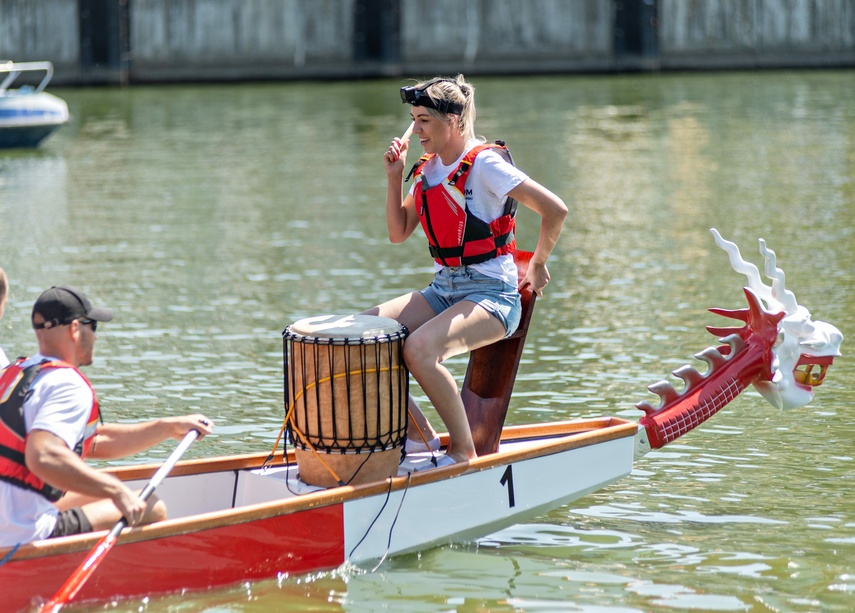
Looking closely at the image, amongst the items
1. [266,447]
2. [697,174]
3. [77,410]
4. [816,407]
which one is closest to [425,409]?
[266,447]

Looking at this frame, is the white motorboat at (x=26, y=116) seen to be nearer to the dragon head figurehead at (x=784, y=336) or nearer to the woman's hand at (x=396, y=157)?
the woman's hand at (x=396, y=157)

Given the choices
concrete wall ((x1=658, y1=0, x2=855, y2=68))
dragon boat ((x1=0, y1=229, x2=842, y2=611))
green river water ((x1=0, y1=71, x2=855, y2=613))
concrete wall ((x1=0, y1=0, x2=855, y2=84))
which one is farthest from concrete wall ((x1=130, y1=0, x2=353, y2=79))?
dragon boat ((x1=0, y1=229, x2=842, y2=611))

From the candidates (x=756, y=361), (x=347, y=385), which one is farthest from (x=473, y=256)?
(x=756, y=361)

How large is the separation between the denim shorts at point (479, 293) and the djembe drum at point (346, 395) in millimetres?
440

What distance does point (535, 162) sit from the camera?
20.2 meters

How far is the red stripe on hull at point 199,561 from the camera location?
17.5 feet

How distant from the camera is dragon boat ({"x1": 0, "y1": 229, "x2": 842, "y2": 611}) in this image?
Answer: 18.3 feet

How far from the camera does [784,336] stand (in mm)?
6996

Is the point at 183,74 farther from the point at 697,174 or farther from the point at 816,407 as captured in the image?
the point at 816,407

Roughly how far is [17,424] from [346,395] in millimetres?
1490

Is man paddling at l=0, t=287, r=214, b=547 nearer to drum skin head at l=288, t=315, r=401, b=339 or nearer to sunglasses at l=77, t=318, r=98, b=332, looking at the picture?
sunglasses at l=77, t=318, r=98, b=332

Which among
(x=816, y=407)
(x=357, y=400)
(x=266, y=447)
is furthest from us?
(x=816, y=407)

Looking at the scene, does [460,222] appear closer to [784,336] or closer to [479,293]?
[479,293]

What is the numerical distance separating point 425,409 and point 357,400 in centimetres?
285
